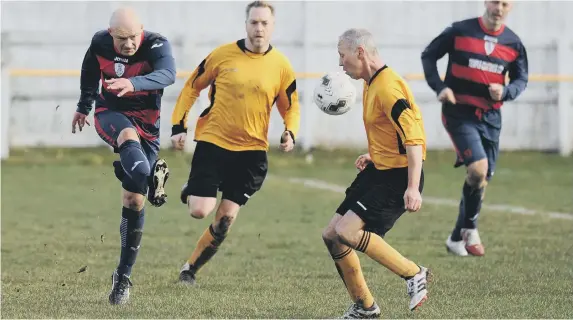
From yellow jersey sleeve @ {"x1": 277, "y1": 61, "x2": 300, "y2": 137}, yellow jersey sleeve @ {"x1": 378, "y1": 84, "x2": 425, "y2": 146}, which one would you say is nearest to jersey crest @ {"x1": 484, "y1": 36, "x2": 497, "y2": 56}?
yellow jersey sleeve @ {"x1": 277, "y1": 61, "x2": 300, "y2": 137}

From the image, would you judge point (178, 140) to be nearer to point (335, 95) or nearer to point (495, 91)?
point (335, 95)

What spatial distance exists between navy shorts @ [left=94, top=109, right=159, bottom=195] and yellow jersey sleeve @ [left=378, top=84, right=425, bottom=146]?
1867 mm

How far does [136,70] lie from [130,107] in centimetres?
28

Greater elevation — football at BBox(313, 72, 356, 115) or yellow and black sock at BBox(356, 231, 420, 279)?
football at BBox(313, 72, 356, 115)

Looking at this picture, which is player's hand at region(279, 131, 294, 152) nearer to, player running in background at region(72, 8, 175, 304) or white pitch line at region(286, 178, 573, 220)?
player running in background at region(72, 8, 175, 304)

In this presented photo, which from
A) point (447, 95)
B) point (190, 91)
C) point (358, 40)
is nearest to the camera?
point (358, 40)

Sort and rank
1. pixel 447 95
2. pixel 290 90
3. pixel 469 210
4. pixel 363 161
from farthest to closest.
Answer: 1. pixel 469 210
2. pixel 447 95
3. pixel 290 90
4. pixel 363 161

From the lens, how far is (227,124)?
29.1 ft

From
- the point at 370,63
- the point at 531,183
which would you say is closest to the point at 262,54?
the point at 370,63

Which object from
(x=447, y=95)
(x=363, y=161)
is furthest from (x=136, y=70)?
(x=447, y=95)

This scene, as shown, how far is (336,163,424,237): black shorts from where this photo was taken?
291 inches

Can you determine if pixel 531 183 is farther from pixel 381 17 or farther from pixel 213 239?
pixel 213 239

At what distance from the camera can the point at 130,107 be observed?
845 centimetres

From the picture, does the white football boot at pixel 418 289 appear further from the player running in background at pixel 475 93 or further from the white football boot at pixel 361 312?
the player running in background at pixel 475 93
